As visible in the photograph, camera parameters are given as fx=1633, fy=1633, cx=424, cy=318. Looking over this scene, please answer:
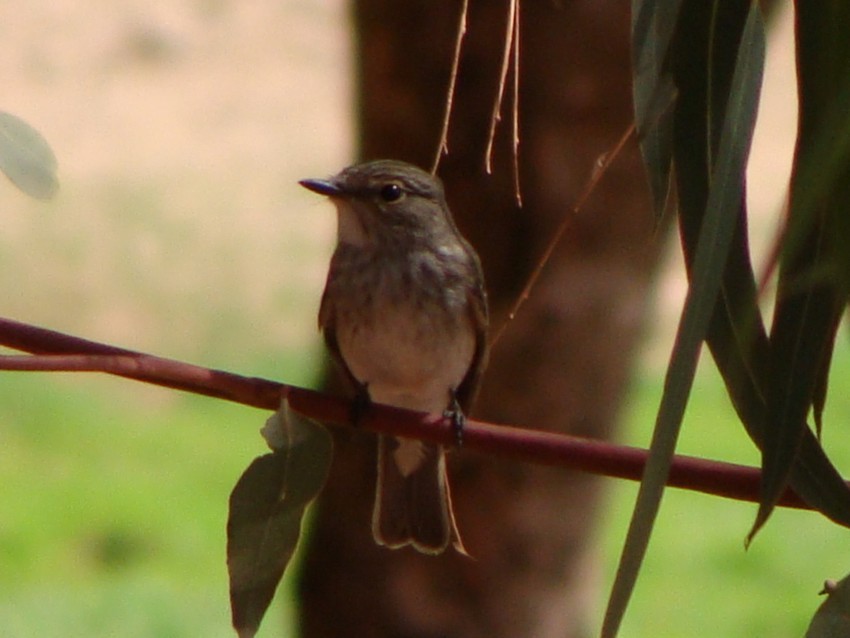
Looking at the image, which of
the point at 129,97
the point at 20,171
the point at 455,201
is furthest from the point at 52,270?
the point at 20,171

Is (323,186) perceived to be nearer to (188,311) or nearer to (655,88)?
(655,88)

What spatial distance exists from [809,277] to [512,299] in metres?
2.56

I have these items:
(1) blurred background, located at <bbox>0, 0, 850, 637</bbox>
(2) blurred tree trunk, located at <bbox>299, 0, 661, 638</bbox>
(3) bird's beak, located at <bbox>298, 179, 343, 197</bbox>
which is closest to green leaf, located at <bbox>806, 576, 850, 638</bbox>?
(3) bird's beak, located at <bbox>298, 179, 343, 197</bbox>

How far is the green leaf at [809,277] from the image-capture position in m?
1.58

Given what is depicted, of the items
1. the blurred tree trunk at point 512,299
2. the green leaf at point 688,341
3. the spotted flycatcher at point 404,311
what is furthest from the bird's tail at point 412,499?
the green leaf at point 688,341

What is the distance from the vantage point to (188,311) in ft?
33.2

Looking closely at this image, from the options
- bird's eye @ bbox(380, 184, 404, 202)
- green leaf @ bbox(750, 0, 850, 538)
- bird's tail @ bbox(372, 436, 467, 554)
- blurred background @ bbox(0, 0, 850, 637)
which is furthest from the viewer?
blurred background @ bbox(0, 0, 850, 637)

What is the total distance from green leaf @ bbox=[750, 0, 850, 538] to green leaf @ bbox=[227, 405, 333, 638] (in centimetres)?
55

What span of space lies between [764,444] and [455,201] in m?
2.60

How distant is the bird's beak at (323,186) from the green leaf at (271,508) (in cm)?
119

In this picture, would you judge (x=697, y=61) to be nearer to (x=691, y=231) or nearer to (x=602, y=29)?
(x=691, y=231)

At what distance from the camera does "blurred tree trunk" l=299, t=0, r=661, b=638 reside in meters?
4.09

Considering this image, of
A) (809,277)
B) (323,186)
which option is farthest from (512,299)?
A: (809,277)

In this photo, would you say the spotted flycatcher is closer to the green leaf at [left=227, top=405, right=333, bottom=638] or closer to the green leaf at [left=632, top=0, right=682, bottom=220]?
the green leaf at [left=227, top=405, right=333, bottom=638]
